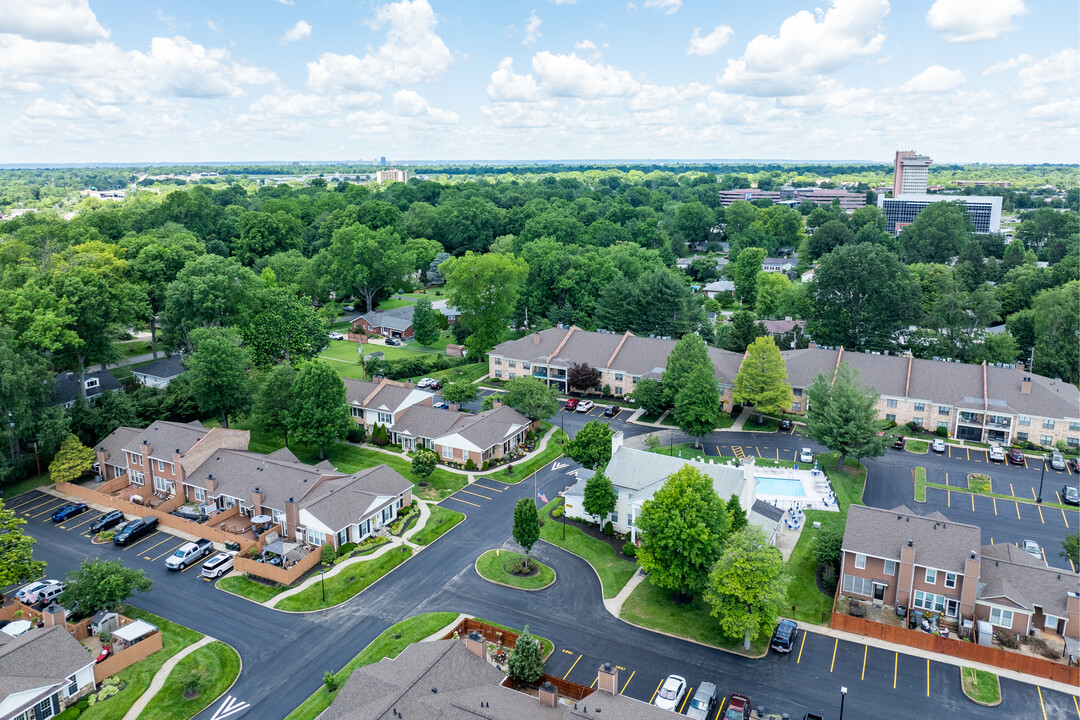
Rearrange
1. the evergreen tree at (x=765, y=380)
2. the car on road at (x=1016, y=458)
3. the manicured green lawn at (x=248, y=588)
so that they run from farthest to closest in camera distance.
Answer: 1. the evergreen tree at (x=765, y=380)
2. the car on road at (x=1016, y=458)
3. the manicured green lawn at (x=248, y=588)

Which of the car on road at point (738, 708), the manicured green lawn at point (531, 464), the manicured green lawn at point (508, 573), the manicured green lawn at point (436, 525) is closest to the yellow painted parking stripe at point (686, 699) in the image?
the car on road at point (738, 708)

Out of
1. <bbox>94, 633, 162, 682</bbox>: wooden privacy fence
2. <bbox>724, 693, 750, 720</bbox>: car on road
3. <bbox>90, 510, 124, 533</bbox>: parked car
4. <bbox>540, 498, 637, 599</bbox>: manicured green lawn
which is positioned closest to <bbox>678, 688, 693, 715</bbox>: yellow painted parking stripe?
<bbox>724, 693, 750, 720</bbox>: car on road

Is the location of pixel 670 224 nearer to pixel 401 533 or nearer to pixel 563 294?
pixel 563 294

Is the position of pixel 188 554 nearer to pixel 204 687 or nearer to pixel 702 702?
pixel 204 687

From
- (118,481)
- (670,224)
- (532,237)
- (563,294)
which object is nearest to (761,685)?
(118,481)

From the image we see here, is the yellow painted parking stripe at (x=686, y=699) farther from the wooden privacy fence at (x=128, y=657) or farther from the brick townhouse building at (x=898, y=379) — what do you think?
the brick townhouse building at (x=898, y=379)

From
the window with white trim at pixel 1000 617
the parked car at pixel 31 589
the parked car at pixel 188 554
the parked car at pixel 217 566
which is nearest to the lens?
the window with white trim at pixel 1000 617

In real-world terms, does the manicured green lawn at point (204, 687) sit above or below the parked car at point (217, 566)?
below
